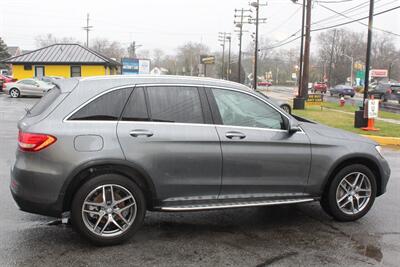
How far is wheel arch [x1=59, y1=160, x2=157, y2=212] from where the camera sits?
14.3 feet

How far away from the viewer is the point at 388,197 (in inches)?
265

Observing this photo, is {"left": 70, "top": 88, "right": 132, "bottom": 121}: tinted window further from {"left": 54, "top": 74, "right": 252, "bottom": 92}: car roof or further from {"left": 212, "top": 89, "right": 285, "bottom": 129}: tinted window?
{"left": 212, "top": 89, "right": 285, "bottom": 129}: tinted window

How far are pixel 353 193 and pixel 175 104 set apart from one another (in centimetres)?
239

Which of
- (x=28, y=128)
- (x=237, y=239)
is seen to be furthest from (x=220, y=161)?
(x=28, y=128)

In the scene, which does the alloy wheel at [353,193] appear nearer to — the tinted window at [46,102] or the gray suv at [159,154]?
the gray suv at [159,154]

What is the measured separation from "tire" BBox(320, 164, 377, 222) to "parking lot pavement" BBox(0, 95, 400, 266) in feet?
0.42

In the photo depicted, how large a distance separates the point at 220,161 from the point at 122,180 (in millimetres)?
1013

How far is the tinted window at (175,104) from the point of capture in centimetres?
475

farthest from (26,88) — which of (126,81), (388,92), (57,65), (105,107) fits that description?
(388,92)

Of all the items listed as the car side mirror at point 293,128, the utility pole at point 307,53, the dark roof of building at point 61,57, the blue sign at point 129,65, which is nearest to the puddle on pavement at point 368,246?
the car side mirror at point 293,128

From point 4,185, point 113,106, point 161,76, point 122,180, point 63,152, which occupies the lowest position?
point 4,185

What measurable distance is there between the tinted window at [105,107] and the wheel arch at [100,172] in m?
0.47

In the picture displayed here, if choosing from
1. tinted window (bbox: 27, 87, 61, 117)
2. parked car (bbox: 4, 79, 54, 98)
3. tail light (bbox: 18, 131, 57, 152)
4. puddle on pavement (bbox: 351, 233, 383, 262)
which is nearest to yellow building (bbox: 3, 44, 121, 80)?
parked car (bbox: 4, 79, 54, 98)

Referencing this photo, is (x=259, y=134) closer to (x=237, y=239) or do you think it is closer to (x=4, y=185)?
(x=237, y=239)
